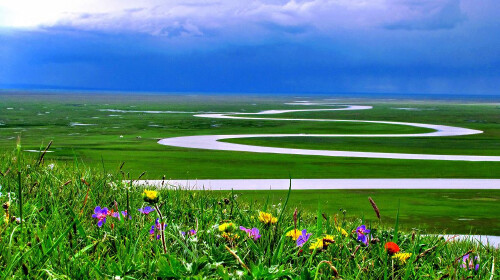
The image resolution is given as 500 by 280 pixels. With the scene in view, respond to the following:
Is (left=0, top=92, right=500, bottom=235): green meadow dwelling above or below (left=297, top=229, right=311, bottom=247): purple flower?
below

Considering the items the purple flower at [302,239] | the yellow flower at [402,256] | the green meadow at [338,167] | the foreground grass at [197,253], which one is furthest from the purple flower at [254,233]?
the green meadow at [338,167]

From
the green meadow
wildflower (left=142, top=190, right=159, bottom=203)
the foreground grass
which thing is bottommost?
the green meadow

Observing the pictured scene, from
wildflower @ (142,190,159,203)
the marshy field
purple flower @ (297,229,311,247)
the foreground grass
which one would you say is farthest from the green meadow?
wildflower @ (142,190,159,203)

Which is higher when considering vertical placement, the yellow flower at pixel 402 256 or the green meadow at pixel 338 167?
the yellow flower at pixel 402 256

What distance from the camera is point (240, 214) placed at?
455cm

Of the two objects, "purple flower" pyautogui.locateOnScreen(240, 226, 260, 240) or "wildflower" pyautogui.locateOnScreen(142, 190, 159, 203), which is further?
"purple flower" pyautogui.locateOnScreen(240, 226, 260, 240)

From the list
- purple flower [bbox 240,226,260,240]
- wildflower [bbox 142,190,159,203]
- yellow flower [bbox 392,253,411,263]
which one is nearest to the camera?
wildflower [bbox 142,190,159,203]

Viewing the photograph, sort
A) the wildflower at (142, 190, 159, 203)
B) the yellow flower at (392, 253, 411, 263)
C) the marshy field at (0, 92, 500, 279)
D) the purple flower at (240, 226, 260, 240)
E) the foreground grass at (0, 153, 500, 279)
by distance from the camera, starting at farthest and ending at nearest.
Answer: the purple flower at (240, 226, 260, 240)
the yellow flower at (392, 253, 411, 263)
the marshy field at (0, 92, 500, 279)
the foreground grass at (0, 153, 500, 279)
the wildflower at (142, 190, 159, 203)

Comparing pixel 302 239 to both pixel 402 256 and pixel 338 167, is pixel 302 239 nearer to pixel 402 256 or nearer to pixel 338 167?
pixel 402 256

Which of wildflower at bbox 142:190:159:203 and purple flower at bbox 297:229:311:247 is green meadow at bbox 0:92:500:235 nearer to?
purple flower at bbox 297:229:311:247

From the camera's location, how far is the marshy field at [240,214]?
3.19 metres

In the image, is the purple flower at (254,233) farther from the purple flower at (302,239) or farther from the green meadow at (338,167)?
the green meadow at (338,167)

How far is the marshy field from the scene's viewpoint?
3.19 meters

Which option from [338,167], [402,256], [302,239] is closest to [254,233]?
[302,239]
